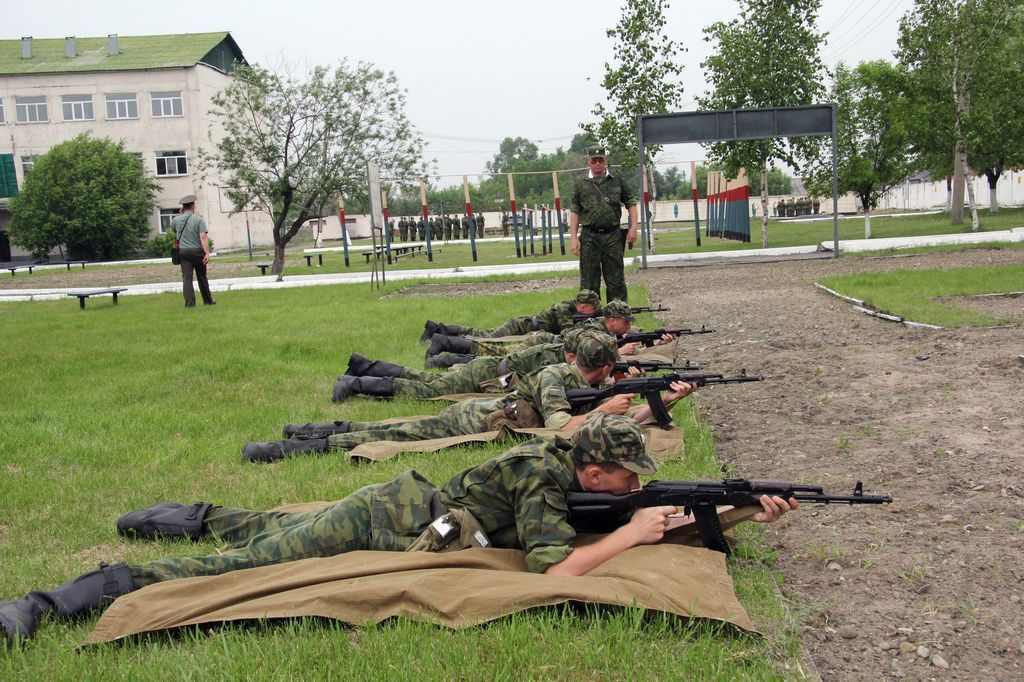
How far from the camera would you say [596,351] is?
6.87m

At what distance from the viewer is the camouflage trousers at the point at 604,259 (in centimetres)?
1261

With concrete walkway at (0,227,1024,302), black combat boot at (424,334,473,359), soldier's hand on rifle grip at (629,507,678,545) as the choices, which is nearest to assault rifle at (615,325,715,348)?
black combat boot at (424,334,473,359)

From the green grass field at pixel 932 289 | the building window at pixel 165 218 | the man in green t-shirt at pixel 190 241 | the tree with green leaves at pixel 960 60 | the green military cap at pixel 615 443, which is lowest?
the green grass field at pixel 932 289

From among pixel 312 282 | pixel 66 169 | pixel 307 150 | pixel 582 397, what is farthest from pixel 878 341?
pixel 66 169

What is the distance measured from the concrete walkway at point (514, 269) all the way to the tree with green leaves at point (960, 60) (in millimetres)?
3599

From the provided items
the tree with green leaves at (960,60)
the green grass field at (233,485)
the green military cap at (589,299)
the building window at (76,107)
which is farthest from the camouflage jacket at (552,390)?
the building window at (76,107)

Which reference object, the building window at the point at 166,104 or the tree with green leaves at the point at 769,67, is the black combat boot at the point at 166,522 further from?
the building window at the point at 166,104

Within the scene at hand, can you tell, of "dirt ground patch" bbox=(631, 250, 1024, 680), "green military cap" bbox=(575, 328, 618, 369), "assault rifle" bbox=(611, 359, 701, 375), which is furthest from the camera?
"assault rifle" bbox=(611, 359, 701, 375)

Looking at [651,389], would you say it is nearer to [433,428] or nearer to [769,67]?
[433,428]

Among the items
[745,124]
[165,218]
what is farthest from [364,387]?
[165,218]

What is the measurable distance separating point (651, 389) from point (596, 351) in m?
0.64

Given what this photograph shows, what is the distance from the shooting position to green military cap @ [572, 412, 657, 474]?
13.6 ft

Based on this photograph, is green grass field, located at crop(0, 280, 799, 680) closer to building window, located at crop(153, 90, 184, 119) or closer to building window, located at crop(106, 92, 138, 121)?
building window, located at crop(153, 90, 184, 119)

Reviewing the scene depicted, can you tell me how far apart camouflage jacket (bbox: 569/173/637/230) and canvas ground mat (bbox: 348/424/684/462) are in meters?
6.17
